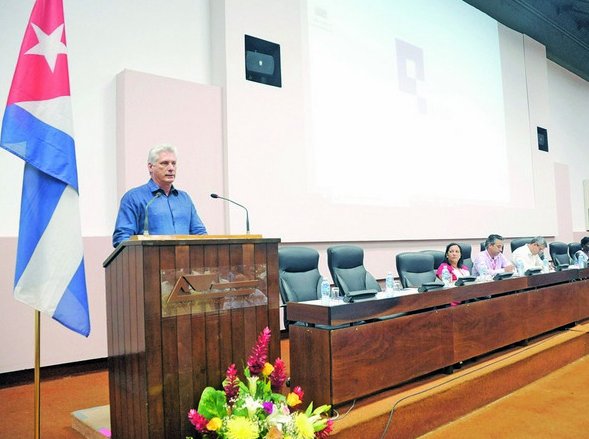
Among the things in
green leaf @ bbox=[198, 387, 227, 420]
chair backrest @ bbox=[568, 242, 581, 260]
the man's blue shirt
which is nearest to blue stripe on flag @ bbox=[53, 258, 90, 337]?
the man's blue shirt

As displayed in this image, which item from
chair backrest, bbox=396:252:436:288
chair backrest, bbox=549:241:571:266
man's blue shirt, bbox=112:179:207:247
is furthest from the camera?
chair backrest, bbox=549:241:571:266

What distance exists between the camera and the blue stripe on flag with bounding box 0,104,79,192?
178 cm

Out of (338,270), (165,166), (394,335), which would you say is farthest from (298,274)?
(165,166)

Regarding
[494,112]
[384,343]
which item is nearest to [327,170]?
[384,343]

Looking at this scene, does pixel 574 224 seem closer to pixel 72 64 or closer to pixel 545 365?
pixel 545 365

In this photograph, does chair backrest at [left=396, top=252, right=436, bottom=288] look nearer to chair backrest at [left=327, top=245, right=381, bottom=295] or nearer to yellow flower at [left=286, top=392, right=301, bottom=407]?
chair backrest at [left=327, top=245, right=381, bottom=295]

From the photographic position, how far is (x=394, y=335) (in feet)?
7.64

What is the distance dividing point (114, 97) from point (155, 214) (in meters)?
1.90

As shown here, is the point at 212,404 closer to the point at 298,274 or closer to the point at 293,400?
the point at 293,400

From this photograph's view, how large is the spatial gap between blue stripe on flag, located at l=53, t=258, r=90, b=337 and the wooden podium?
11cm

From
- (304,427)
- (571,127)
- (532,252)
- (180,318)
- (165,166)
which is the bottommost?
(304,427)

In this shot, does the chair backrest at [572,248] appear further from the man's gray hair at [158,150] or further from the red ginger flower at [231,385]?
the red ginger flower at [231,385]

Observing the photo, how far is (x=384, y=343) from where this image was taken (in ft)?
7.47

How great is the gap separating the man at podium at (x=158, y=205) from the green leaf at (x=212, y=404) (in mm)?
873
